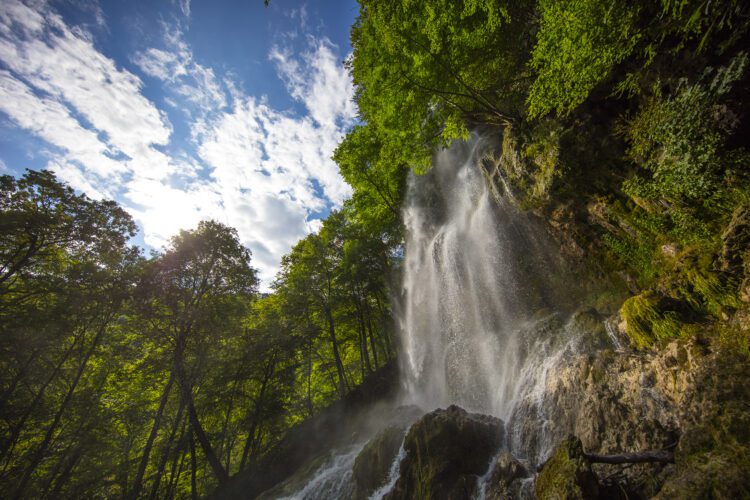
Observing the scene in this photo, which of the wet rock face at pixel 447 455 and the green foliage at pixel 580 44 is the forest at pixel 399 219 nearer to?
the green foliage at pixel 580 44

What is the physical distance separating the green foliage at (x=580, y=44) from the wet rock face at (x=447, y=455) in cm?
798

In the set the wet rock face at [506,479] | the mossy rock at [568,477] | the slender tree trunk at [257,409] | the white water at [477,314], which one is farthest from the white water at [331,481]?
the mossy rock at [568,477]

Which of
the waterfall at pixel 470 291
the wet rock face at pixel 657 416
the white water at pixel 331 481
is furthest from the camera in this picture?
the waterfall at pixel 470 291

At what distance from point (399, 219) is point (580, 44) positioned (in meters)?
13.1

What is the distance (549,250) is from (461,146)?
22.9 feet

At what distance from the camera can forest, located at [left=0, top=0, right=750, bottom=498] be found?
17.0ft

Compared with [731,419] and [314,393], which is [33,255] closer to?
[731,419]

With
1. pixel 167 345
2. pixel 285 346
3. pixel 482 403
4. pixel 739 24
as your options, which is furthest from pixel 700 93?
pixel 167 345

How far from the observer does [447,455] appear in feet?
21.7

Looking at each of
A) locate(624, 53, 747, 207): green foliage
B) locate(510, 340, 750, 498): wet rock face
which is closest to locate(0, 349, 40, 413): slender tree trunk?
locate(510, 340, 750, 498): wet rock face

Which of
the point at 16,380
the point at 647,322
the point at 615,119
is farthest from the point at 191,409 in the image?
the point at 615,119

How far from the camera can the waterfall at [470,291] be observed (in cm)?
1007

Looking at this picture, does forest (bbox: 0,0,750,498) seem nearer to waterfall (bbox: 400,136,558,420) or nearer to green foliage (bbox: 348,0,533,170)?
green foliage (bbox: 348,0,533,170)

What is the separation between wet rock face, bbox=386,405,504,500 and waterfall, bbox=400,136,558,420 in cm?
162
